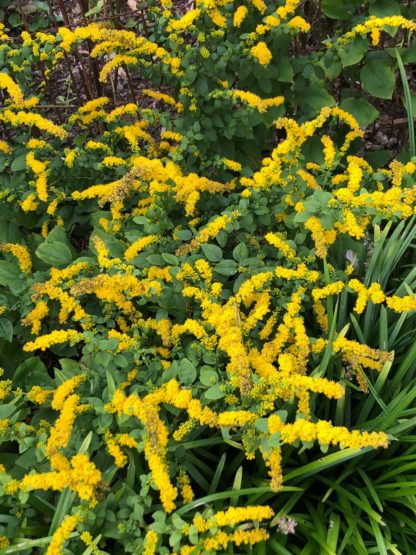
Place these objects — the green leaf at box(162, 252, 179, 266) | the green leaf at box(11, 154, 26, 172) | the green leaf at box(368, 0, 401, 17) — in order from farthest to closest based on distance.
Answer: the green leaf at box(368, 0, 401, 17)
the green leaf at box(11, 154, 26, 172)
the green leaf at box(162, 252, 179, 266)

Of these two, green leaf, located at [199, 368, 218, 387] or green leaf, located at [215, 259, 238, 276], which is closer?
green leaf, located at [199, 368, 218, 387]

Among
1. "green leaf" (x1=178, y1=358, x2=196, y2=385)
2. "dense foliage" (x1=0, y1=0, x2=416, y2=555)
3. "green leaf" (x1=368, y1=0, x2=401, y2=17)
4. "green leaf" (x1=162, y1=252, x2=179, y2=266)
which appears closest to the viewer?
"dense foliage" (x1=0, y1=0, x2=416, y2=555)

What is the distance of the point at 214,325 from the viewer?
1698mm

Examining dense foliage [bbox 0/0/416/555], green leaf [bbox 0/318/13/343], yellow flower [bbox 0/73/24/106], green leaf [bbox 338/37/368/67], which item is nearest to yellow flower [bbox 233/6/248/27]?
dense foliage [bbox 0/0/416/555]

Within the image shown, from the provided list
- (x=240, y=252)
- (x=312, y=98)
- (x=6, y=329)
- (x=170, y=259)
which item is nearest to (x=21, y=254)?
(x=6, y=329)

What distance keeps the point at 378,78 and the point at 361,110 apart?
18 cm

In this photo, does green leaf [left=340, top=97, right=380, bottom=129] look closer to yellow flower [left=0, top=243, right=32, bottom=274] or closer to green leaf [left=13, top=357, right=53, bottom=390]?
yellow flower [left=0, top=243, right=32, bottom=274]

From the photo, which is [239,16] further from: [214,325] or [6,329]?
[6,329]

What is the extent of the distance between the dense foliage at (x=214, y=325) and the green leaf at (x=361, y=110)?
0.05 feet

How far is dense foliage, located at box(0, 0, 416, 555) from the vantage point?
1.50 metres

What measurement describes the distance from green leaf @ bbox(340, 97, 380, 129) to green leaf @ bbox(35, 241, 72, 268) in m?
1.61

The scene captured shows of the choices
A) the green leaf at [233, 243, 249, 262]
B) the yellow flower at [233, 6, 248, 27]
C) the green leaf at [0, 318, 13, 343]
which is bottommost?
→ the green leaf at [0, 318, 13, 343]

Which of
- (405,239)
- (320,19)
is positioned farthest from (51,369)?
(320,19)

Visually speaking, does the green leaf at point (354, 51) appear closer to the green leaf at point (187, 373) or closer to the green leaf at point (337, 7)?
the green leaf at point (337, 7)
